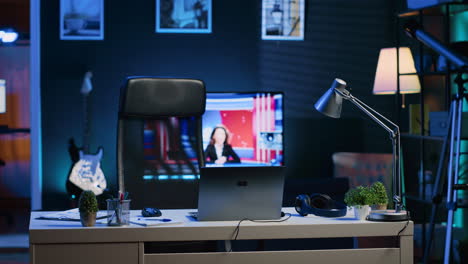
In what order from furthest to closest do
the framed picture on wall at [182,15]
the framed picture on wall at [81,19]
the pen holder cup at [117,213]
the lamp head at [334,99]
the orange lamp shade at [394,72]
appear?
the framed picture on wall at [182,15], the framed picture on wall at [81,19], the orange lamp shade at [394,72], the lamp head at [334,99], the pen holder cup at [117,213]

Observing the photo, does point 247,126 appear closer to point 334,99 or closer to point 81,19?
point 81,19

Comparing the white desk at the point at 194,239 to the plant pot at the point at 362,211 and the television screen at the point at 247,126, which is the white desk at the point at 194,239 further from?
the television screen at the point at 247,126

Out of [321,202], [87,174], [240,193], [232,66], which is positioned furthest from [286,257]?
[232,66]

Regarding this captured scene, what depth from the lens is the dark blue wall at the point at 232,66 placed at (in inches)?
210

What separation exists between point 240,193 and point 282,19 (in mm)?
3344

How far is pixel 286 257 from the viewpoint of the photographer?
2.36 m

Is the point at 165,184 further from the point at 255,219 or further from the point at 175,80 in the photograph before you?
the point at 255,219

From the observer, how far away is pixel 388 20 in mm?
5664

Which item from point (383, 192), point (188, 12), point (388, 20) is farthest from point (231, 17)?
point (383, 192)

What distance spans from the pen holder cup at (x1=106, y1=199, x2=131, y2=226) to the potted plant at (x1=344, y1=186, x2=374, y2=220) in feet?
2.86

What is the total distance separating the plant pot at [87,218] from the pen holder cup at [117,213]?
6 centimetres

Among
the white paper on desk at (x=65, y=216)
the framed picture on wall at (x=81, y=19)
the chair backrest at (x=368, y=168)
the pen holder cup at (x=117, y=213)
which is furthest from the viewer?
the framed picture on wall at (x=81, y=19)

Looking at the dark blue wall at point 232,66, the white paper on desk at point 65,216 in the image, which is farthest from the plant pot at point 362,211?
the dark blue wall at point 232,66

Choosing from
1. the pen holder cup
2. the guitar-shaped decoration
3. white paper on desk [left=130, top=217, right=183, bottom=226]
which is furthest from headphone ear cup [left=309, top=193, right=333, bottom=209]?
the guitar-shaped decoration
